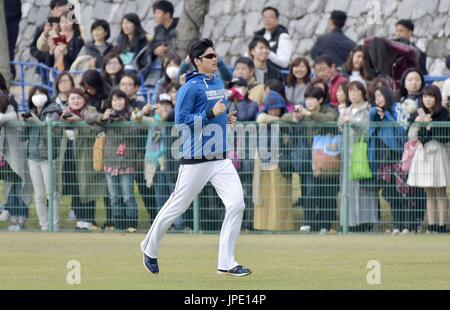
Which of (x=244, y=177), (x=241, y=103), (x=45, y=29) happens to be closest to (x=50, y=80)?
(x=45, y=29)

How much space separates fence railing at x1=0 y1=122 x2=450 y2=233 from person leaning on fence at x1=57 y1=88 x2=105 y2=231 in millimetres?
13

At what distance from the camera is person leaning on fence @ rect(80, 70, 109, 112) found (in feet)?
72.7

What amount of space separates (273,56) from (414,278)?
26.5 ft

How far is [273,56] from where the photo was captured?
2317 centimetres

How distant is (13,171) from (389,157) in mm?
5026

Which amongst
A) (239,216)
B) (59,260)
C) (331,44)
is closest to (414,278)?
(239,216)

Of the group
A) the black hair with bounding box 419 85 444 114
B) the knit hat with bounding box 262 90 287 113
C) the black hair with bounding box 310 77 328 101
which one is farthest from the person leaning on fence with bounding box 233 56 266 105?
the black hair with bounding box 419 85 444 114

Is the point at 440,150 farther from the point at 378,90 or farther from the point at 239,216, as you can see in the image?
the point at 239,216

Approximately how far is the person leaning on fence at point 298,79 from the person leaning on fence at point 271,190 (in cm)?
92

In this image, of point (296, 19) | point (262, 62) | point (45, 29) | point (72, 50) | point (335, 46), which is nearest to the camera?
point (262, 62)

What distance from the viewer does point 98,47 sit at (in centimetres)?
2603

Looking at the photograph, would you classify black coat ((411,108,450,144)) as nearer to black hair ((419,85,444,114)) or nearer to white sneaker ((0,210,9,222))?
black hair ((419,85,444,114))

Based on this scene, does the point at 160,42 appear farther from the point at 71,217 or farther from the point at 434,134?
the point at 434,134
